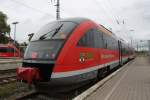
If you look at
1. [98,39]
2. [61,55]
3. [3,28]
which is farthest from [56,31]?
[3,28]

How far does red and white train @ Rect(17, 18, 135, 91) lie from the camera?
922 cm

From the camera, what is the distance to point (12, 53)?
120ft

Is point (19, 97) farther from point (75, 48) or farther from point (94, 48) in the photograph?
point (94, 48)

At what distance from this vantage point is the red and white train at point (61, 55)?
30.2 ft

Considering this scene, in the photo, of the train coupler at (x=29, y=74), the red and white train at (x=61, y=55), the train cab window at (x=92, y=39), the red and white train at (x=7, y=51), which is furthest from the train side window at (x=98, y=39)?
the red and white train at (x=7, y=51)

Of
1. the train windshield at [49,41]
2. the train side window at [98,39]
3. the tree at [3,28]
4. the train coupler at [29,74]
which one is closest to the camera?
the train coupler at [29,74]

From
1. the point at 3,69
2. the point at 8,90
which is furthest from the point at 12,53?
the point at 8,90

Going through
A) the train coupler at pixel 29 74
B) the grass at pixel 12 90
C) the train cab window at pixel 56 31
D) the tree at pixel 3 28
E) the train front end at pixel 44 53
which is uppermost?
the tree at pixel 3 28

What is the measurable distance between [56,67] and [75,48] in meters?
1.32

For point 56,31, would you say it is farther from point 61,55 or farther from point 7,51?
point 7,51

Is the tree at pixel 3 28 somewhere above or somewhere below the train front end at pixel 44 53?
above

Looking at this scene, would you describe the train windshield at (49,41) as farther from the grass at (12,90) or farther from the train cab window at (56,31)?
the grass at (12,90)

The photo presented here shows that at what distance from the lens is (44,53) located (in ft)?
31.6

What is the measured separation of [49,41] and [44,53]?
629 millimetres
